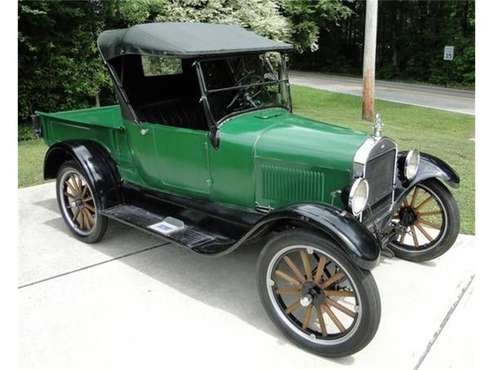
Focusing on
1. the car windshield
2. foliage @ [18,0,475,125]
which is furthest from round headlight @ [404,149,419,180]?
foliage @ [18,0,475,125]

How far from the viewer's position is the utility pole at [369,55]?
1029 cm

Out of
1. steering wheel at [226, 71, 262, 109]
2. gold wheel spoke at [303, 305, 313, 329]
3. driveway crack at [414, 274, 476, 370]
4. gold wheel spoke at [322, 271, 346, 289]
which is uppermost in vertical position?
steering wheel at [226, 71, 262, 109]

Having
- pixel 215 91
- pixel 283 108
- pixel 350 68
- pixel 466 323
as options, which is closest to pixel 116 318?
pixel 215 91

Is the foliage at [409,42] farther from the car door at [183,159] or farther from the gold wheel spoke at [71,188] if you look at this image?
the car door at [183,159]

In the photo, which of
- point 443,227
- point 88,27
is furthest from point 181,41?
point 88,27

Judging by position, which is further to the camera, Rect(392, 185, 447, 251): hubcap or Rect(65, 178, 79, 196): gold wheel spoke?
Rect(65, 178, 79, 196): gold wheel spoke

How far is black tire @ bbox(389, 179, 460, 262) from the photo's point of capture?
3.72 meters

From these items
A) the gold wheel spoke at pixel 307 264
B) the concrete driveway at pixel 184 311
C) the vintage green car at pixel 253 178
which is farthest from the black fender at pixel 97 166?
the gold wheel spoke at pixel 307 264

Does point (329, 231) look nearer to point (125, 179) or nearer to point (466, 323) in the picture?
point (466, 323)

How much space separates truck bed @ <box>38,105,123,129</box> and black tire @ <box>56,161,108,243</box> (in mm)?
487

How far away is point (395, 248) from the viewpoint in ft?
13.0

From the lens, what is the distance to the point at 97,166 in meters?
4.20

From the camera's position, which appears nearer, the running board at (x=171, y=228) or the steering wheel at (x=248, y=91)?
the running board at (x=171, y=228)

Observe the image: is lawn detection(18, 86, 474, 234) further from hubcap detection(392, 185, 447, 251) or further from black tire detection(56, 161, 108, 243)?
black tire detection(56, 161, 108, 243)
